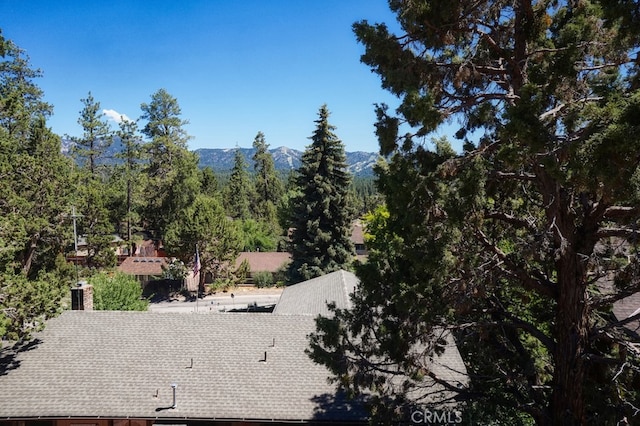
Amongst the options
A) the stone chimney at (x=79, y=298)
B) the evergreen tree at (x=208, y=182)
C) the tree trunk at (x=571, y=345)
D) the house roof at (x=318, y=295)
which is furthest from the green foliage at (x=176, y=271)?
the tree trunk at (x=571, y=345)

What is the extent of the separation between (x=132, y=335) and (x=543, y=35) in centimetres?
1441

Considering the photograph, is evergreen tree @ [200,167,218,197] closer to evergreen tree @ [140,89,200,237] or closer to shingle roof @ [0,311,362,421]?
evergreen tree @ [140,89,200,237]

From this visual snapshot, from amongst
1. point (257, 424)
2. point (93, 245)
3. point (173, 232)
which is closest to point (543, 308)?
point (257, 424)

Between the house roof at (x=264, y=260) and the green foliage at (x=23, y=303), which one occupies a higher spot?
the green foliage at (x=23, y=303)

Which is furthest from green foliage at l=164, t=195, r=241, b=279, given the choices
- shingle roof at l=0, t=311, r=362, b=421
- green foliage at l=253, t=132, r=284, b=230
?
green foliage at l=253, t=132, r=284, b=230

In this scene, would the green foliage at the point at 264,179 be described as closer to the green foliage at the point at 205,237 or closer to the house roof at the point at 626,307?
the green foliage at the point at 205,237

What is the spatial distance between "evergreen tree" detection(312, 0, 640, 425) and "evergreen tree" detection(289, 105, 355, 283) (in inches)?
960

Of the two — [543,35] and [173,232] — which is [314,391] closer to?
[543,35]

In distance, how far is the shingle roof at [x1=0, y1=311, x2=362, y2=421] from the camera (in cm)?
1225

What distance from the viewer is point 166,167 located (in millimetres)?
53219

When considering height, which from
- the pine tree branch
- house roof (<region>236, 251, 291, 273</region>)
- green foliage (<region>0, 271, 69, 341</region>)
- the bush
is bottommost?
the bush

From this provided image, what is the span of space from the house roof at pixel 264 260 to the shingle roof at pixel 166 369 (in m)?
30.9

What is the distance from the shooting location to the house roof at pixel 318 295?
18.9 meters

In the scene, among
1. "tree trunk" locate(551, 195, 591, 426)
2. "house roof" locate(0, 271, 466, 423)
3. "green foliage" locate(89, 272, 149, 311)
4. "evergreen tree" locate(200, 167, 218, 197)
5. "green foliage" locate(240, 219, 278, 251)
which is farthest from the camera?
"evergreen tree" locate(200, 167, 218, 197)
